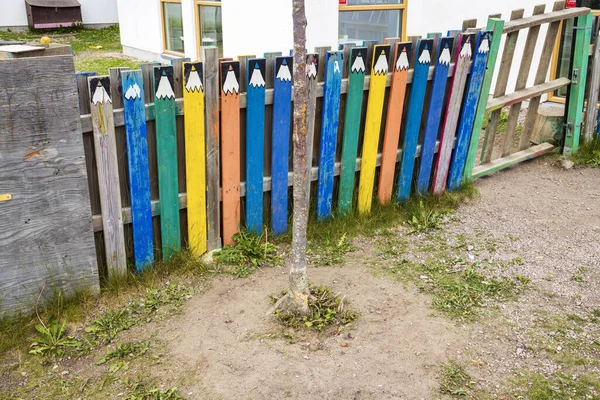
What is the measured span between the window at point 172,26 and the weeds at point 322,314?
30.7 ft

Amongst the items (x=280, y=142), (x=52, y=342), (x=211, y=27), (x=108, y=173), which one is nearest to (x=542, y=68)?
(x=280, y=142)

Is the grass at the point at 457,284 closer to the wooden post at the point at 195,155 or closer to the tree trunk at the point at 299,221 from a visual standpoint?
the tree trunk at the point at 299,221

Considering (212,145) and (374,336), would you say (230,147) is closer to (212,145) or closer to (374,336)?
(212,145)

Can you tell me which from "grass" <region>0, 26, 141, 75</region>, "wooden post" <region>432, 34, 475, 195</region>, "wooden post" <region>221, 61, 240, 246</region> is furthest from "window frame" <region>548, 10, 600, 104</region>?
"grass" <region>0, 26, 141, 75</region>

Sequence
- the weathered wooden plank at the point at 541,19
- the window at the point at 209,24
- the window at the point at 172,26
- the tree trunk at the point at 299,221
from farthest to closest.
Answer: the window at the point at 172,26
the window at the point at 209,24
the weathered wooden plank at the point at 541,19
the tree trunk at the point at 299,221

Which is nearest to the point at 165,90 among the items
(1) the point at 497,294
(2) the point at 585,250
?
(1) the point at 497,294

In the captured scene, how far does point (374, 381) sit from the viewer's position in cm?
316

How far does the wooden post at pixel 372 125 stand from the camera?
473 cm

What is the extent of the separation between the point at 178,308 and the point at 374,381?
1.37 meters

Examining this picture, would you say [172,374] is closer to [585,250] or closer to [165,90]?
[165,90]

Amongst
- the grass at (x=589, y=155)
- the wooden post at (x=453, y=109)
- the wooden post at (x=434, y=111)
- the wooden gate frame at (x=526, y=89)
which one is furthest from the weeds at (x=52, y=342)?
the grass at (x=589, y=155)

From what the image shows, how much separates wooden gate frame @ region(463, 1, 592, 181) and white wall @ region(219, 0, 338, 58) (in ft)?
10.0

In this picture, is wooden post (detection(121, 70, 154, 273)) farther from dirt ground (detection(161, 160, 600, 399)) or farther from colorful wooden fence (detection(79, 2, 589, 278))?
dirt ground (detection(161, 160, 600, 399))

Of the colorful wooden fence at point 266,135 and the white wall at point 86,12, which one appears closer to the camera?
the colorful wooden fence at point 266,135
